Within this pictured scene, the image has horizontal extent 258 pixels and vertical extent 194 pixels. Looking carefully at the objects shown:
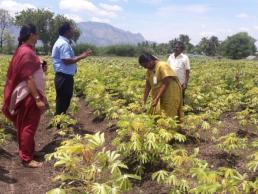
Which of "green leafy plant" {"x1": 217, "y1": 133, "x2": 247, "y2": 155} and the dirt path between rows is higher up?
"green leafy plant" {"x1": 217, "y1": 133, "x2": 247, "y2": 155}

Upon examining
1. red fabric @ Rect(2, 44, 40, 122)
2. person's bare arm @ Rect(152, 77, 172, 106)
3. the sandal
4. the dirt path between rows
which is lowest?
the dirt path between rows

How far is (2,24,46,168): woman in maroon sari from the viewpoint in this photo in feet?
18.7

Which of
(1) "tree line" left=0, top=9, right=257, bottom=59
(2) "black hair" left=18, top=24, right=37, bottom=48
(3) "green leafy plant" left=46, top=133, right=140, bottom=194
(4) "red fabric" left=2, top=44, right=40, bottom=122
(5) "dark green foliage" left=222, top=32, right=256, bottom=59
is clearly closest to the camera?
(3) "green leafy plant" left=46, top=133, right=140, bottom=194

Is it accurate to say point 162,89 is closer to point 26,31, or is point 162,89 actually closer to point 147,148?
point 147,148

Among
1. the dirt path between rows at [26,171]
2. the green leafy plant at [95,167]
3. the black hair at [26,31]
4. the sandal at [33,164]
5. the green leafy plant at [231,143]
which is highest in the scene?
the black hair at [26,31]

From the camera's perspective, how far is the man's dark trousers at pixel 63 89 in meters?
7.28

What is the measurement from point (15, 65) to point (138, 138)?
1900 millimetres

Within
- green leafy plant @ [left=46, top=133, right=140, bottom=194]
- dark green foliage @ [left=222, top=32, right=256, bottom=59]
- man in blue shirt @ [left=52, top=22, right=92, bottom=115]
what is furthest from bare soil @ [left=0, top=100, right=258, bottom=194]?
dark green foliage @ [left=222, top=32, right=256, bottom=59]

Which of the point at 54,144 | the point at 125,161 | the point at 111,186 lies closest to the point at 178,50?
the point at 54,144

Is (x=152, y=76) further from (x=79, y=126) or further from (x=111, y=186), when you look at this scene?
(x=111, y=186)

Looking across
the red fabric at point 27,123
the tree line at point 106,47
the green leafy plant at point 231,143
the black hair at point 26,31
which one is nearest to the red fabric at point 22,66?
the black hair at point 26,31

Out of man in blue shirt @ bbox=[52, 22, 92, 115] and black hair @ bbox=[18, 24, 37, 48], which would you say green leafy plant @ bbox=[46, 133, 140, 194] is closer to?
black hair @ bbox=[18, 24, 37, 48]

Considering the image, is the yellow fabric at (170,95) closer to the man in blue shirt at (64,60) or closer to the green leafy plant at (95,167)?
the man in blue shirt at (64,60)

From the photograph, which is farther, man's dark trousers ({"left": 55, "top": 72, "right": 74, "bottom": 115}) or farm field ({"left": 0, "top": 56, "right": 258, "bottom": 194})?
man's dark trousers ({"left": 55, "top": 72, "right": 74, "bottom": 115})
